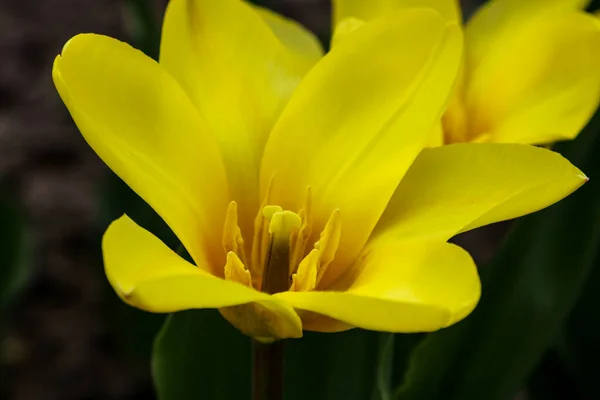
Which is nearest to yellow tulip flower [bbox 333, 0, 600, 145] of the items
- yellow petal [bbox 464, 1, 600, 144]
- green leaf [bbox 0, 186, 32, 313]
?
yellow petal [bbox 464, 1, 600, 144]

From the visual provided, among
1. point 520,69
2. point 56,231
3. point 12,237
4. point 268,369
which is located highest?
point 520,69

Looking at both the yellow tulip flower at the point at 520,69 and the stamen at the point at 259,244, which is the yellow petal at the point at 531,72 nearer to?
the yellow tulip flower at the point at 520,69

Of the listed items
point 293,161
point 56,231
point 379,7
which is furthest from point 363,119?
point 56,231

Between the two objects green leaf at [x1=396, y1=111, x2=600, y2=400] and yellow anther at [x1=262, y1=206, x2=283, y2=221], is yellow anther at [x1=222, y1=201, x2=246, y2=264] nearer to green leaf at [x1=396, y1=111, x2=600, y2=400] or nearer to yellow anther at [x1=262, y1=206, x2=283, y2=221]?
yellow anther at [x1=262, y1=206, x2=283, y2=221]

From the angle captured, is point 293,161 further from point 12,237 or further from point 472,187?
point 12,237

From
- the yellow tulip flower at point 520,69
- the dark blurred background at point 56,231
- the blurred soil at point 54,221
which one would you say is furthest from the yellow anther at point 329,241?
the blurred soil at point 54,221

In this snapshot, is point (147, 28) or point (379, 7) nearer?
point (379, 7)
